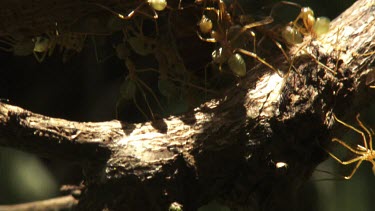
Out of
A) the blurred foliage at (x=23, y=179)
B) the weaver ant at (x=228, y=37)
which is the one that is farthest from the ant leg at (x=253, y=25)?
the blurred foliage at (x=23, y=179)

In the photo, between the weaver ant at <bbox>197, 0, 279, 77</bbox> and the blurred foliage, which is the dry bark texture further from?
the blurred foliage

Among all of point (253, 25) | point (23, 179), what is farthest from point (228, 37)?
point (23, 179)

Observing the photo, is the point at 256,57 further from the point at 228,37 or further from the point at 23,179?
the point at 23,179

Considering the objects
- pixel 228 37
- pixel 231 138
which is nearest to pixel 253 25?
pixel 228 37

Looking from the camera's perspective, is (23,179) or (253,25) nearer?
(253,25)

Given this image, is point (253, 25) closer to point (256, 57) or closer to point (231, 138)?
point (256, 57)

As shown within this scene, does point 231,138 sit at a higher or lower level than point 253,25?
lower

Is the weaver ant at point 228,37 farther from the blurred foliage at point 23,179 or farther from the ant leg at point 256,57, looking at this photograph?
the blurred foliage at point 23,179

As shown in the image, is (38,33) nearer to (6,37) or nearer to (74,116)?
(6,37)
